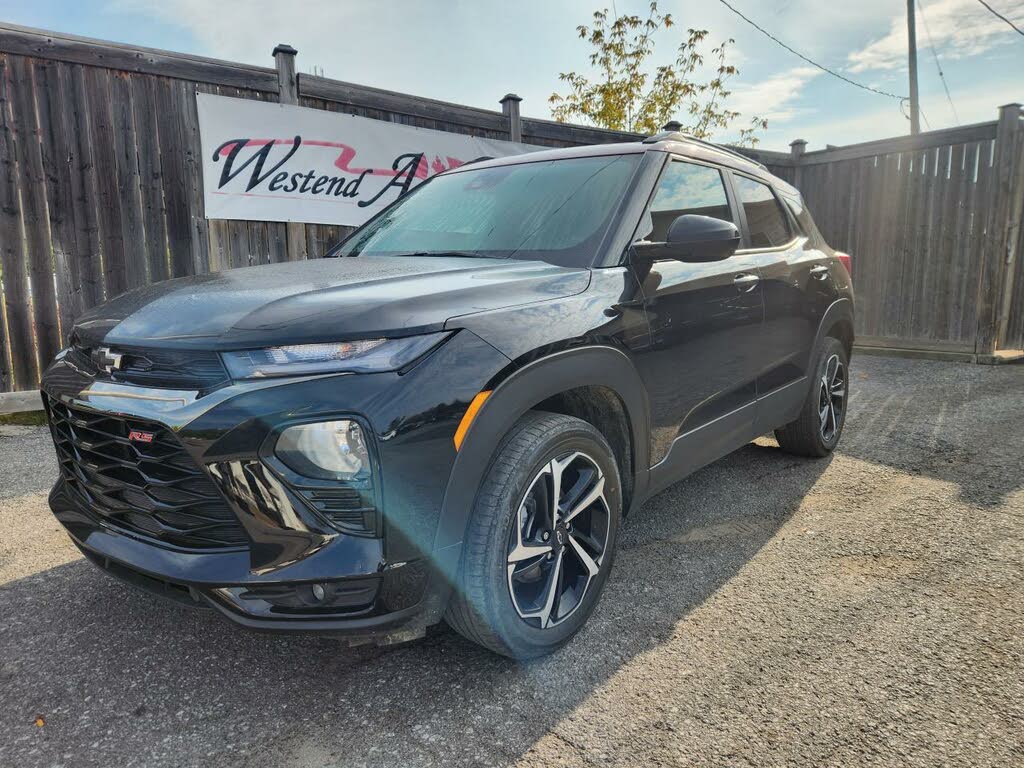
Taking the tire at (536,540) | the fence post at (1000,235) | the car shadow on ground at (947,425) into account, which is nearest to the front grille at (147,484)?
the tire at (536,540)

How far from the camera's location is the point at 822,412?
4.26 metres

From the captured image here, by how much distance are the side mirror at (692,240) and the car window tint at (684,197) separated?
0.15 meters

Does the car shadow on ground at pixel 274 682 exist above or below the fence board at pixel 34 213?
below

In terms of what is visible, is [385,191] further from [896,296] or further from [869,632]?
[896,296]

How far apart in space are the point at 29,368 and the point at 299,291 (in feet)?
14.8

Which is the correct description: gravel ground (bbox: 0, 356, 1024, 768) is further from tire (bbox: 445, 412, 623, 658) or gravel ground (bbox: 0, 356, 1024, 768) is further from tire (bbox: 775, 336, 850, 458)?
tire (bbox: 775, 336, 850, 458)

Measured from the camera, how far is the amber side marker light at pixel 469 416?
182 cm

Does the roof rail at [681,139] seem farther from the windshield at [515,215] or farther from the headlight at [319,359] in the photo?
the headlight at [319,359]

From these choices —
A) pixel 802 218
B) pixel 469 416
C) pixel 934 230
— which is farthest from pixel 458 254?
pixel 934 230

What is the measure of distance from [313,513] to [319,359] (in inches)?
15.0

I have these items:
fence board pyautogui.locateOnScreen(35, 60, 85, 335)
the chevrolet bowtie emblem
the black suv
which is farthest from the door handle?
fence board pyautogui.locateOnScreen(35, 60, 85, 335)

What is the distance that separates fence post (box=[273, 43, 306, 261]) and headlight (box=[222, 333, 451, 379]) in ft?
15.5

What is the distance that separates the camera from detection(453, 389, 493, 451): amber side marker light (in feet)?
5.98

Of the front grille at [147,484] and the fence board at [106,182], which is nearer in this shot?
the front grille at [147,484]
